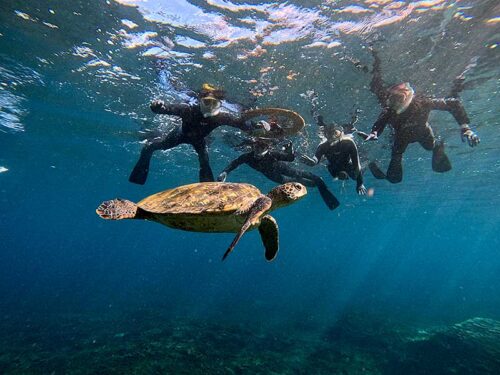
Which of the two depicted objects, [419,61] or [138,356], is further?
[138,356]

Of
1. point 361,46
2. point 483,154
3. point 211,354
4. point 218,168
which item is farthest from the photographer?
point 218,168

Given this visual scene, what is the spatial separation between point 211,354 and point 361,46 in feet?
45.3

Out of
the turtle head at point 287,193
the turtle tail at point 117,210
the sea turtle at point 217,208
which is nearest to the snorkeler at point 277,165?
the sea turtle at point 217,208

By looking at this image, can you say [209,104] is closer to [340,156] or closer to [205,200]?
[340,156]

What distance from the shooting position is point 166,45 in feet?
35.2

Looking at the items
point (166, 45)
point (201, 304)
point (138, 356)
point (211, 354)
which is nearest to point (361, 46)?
point (166, 45)

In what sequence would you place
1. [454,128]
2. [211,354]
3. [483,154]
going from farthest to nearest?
[483,154], [454,128], [211,354]

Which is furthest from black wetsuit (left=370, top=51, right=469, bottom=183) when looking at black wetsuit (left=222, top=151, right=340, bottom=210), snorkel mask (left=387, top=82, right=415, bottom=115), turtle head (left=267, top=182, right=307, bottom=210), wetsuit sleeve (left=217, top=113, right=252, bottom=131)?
→ turtle head (left=267, top=182, right=307, bottom=210)

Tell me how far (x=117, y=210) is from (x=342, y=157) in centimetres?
889

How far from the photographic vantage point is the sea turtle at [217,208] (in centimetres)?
387

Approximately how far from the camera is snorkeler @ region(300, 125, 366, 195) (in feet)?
32.7

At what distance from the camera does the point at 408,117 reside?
10336 millimetres

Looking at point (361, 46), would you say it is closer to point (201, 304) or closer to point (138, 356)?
point (138, 356)

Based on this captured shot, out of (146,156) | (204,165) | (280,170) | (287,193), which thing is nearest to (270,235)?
(287,193)
